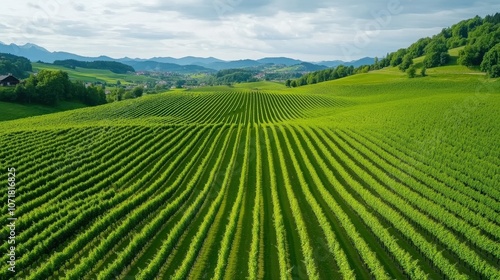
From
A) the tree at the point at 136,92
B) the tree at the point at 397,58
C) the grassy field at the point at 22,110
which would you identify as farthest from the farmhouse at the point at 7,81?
the tree at the point at 397,58

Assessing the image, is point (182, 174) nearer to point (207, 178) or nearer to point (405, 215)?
point (207, 178)

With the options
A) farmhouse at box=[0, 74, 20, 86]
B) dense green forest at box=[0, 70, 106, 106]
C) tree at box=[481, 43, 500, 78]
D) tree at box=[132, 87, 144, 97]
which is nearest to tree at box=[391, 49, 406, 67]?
tree at box=[481, 43, 500, 78]

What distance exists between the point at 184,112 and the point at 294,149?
139 ft

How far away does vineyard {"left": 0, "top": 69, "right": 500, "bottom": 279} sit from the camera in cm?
2067

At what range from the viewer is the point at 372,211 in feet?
90.5

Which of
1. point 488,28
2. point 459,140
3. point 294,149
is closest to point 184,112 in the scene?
point 294,149

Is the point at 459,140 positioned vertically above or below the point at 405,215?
above

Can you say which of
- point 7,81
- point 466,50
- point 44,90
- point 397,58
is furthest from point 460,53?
point 7,81

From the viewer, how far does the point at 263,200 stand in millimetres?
29953

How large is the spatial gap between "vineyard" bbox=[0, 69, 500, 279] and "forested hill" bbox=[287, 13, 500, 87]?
55.5m

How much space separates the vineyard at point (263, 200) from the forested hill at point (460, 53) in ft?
182

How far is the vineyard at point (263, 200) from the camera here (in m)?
20.7

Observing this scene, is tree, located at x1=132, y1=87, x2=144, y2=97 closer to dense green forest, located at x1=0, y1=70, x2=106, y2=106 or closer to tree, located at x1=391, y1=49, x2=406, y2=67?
dense green forest, located at x1=0, y1=70, x2=106, y2=106

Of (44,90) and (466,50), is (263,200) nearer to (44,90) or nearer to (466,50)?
(44,90)
